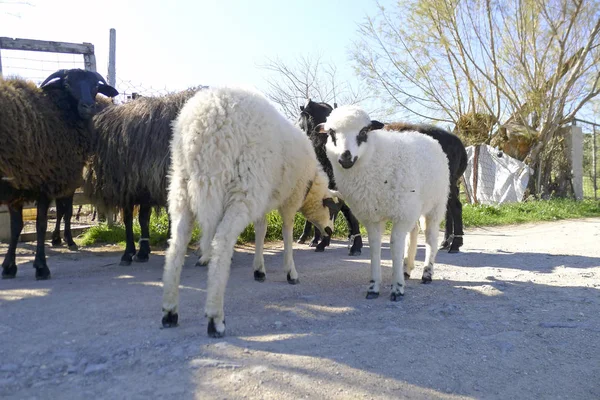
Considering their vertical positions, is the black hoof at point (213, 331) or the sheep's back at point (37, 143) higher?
the sheep's back at point (37, 143)

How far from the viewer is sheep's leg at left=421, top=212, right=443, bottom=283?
5.76m

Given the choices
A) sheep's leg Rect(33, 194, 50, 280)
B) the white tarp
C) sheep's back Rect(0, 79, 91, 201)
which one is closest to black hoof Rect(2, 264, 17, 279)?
sheep's leg Rect(33, 194, 50, 280)

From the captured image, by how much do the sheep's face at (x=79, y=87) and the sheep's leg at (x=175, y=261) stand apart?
122 inches

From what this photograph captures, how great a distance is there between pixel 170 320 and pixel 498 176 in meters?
A: 14.6

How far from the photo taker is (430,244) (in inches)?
233

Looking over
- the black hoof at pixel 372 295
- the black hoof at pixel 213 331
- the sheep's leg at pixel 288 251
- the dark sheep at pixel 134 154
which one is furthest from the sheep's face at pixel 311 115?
the black hoof at pixel 213 331

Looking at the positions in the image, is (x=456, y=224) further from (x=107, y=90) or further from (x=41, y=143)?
(x=41, y=143)

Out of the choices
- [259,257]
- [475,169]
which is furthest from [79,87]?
[475,169]

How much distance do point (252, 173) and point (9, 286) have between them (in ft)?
10.6

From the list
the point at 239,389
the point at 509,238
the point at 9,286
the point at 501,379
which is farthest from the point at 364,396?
the point at 509,238

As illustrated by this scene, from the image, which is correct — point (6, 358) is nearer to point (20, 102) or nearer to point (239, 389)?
point (239, 389)

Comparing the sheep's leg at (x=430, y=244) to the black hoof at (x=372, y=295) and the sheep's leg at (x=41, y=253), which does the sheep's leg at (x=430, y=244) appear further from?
the sheep's leg at (x=41, y=253)

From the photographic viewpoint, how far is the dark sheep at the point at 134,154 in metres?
6.25

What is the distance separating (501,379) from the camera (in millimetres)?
3107
